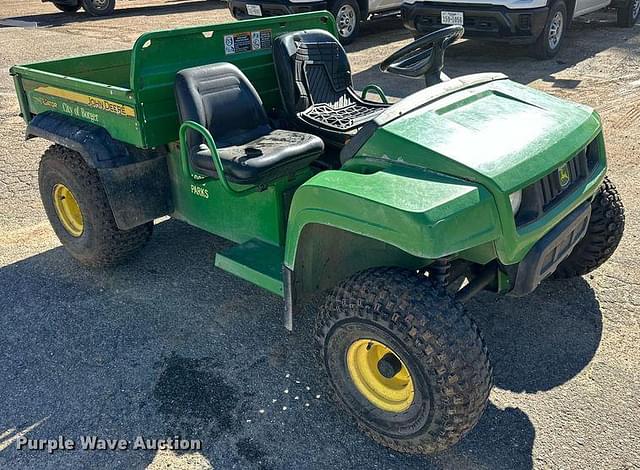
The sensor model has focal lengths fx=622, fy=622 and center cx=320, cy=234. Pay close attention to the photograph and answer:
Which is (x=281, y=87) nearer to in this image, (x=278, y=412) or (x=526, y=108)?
(x=526, y=108)

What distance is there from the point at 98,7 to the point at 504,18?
1053 cm

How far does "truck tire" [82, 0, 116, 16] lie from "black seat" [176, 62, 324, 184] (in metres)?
12.8

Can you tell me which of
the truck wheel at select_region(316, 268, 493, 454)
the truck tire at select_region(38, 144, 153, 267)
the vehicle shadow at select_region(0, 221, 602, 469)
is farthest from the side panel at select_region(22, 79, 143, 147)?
the truck wheel at select_region(316, 268, 493, 454)

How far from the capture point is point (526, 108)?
9.02 ft

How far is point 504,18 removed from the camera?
304 inches

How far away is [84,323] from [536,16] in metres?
6.77

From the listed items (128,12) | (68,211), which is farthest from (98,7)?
(68,211)

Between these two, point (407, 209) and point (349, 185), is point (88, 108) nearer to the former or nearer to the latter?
point (349, 185)

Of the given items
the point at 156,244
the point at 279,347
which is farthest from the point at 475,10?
the point at 279,347

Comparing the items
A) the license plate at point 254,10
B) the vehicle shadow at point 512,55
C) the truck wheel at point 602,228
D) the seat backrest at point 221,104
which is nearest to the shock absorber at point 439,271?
the truck wheel at point 602,228


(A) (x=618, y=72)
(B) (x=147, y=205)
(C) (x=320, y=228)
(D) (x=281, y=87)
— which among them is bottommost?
(A) (x=618, y=72)

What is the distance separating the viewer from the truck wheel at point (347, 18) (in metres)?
9.64

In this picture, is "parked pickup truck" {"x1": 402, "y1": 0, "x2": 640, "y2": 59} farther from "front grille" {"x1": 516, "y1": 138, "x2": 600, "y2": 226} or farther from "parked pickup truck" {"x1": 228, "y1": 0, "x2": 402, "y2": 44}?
"front grille" {"x1": 516, "y1": 138, "x2": 600, "y2": 226}

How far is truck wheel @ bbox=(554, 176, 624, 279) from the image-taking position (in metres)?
3.21
